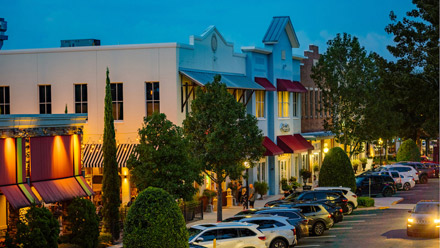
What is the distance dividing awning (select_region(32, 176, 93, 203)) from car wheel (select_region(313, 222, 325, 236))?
35.3 ft

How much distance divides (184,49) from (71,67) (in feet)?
22.2

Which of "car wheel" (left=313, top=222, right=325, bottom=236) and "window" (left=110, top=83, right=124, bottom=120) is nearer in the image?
"car wheel" (left=313, top=222, right=325, bottom=236)

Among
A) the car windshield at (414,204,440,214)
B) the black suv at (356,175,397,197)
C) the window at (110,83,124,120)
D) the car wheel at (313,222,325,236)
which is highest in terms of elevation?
the window at (110,83,124,120)

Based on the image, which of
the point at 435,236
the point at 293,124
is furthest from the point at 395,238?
the point at 293,124

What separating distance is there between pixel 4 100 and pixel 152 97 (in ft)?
31.9

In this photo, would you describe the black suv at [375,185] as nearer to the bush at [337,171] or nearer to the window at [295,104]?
the bush at [337,171]

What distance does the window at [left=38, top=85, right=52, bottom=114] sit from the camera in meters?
43.4

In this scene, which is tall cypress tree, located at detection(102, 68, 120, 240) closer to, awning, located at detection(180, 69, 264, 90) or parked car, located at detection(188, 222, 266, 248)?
parked car, located at detection(188, 222, 266, 248)

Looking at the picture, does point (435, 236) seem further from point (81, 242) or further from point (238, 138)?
point (81, 242)

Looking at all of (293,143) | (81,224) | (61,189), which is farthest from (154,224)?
(293,143)

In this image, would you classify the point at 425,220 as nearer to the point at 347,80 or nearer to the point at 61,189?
the point at 61,189

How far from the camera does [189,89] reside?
4231cm

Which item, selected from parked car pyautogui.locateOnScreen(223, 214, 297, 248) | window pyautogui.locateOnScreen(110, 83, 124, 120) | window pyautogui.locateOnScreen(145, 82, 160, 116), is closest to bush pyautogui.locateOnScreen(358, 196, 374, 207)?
window pyautogui.locateOnScreen(145, 82, 160, 116)

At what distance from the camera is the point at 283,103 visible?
5784 centimetres
